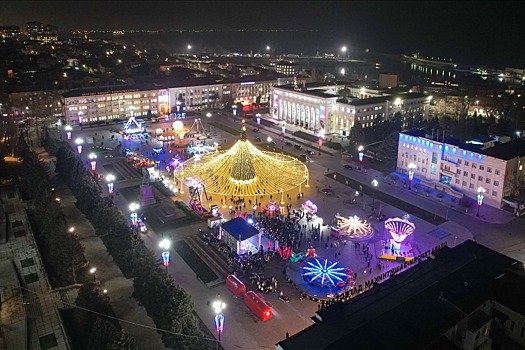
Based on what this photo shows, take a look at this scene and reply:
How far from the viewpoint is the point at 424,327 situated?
18.8 meters

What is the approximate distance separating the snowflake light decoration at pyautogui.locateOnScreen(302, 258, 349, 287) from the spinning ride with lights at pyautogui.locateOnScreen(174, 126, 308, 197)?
12.3 metres

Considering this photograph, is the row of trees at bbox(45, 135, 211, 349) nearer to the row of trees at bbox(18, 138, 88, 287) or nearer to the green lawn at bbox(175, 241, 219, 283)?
the green lawn at bbox(175, 241, 219, 283)

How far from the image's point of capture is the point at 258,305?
2514 centimetres

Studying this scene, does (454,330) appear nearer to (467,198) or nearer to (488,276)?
(488,276)

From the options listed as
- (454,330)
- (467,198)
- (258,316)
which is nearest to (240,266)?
(258,316)

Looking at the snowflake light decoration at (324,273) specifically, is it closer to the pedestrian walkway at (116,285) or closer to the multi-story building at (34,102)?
the pedestrian walkway at (116,285)

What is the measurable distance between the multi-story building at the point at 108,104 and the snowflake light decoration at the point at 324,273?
52.7 metres

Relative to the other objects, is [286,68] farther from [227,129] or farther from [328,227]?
[328,227]

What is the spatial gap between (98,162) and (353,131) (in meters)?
31.3

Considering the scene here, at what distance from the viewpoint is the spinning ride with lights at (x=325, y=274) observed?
27.8 meters

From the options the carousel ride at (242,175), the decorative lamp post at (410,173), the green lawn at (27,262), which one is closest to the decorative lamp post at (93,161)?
the carousel ride at (242,175)

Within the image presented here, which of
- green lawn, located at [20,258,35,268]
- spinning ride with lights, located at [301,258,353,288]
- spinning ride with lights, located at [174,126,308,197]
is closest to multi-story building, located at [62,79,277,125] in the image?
spinning ride with lights, located at [174,126,308,197]

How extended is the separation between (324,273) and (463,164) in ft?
72.9

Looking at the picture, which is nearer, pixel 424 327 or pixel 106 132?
pixel 424 327
